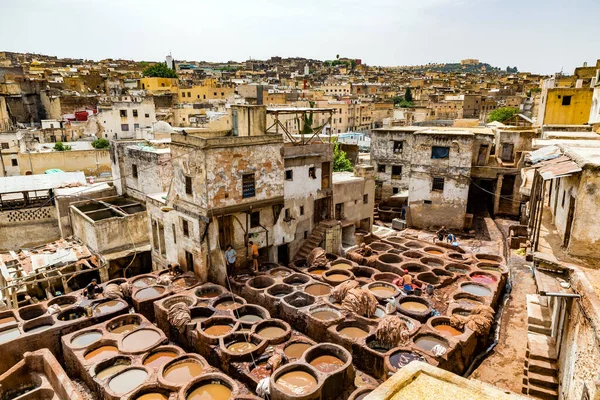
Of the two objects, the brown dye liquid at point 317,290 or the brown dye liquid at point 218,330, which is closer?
the brown dye liquid at point 218,330

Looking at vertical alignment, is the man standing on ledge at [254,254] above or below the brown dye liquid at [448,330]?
above

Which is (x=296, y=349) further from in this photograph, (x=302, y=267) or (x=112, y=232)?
(x=112, y=232)

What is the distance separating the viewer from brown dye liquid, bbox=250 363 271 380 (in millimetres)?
13391

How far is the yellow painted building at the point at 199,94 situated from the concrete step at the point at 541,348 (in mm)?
64039

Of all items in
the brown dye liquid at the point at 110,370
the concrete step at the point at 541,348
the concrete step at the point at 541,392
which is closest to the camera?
the concrete step at the point at 541,392

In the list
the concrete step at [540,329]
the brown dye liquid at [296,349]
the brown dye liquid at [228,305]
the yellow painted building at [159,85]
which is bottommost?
the brown dye liquid at [296,349]

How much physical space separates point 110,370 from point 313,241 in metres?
11.5

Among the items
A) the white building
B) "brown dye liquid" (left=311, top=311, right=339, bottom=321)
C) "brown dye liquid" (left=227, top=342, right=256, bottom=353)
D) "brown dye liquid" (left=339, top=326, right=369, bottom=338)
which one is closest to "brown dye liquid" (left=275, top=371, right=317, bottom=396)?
"brown dye liquid" (left=227, top=342, right=256, bottom=353)

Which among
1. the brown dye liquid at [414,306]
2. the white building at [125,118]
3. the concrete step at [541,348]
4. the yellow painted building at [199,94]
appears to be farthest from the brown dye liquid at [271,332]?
the yellow painted building at [199,94]

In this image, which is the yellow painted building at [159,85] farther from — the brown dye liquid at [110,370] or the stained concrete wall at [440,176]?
the brown dye liquid at [110,370]

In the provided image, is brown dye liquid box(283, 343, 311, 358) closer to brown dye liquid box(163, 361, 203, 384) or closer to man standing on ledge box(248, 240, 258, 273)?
brown dye liquid box(163, 361, 203, 384)

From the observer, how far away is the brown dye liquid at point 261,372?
13.4 meters

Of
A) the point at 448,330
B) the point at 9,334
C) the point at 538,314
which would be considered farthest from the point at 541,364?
the point at 9,334

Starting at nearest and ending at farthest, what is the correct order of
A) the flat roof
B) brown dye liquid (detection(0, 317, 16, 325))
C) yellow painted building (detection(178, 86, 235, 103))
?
brown dye liquid (detection(0, 317, 16, 325)), the flat roof, yellow painted building (detection(178, 86, 235, 103))
